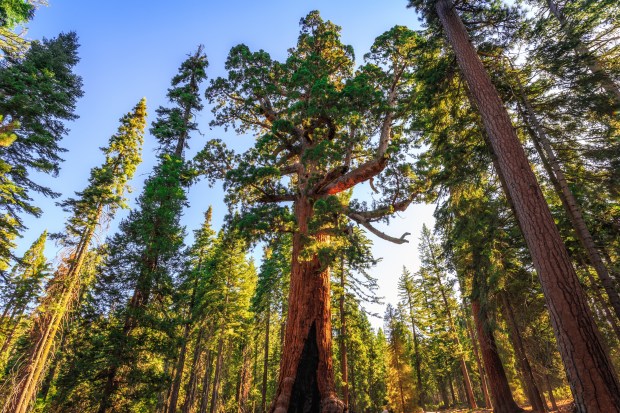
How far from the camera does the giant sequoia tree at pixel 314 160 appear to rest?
24.8ft

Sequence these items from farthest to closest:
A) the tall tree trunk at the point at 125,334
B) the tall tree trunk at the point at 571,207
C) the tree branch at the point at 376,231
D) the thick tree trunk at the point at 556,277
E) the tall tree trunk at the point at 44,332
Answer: the tall tree trunk at the point at 125,334 < the tall tree trunk at the point at 44,332 < the tree branch at the point at 376,231 < the tall tree trunk at the point at 571,207 < the thick tree trunk at the point at 556,277

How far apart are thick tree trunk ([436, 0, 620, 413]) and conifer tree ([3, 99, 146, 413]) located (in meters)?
14.1

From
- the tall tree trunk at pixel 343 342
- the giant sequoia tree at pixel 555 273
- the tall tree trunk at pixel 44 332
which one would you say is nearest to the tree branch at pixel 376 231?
the giant sequoia tree at pixel 555 273

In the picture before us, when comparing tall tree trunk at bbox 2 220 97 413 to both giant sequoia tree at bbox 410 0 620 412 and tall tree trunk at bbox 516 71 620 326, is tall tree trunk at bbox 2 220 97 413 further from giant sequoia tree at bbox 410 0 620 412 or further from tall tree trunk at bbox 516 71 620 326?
tall tree trunk at bbox 516 71 620 326

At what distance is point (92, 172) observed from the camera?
43.0 feet

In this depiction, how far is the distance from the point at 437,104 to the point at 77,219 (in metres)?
14.9

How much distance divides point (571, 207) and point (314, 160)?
23.3ft

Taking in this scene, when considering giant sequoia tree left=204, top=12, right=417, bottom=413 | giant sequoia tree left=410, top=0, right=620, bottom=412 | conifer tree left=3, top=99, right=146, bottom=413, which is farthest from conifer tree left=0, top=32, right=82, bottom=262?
giant sequoia tree left=410, top=0, right=620, bottom=412

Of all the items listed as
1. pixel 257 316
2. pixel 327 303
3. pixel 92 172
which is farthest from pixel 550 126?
pixel 257 316

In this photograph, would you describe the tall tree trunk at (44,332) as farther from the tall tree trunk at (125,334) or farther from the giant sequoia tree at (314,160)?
the giant sequoia tree at (314,160)

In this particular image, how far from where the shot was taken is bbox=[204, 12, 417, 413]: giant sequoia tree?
757 cm

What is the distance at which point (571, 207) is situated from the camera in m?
7.38

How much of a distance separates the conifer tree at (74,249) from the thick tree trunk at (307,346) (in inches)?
332

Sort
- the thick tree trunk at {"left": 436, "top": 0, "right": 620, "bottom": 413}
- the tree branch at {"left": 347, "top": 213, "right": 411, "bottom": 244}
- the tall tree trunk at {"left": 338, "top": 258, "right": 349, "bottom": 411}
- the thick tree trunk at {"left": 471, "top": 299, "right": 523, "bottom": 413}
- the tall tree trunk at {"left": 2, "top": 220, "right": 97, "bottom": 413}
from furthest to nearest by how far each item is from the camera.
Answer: the tall tree trunk at {"left": 338, "top": 258, "right": 349, "bottom": 411}
the thick tree trunk at {"left": 471, "top": 299, "right": 523, "bottom": 413}
the tall tree trunk at {"left": 2, "top": 220, "right": 97, "bottom": 413}
the tree branch at {"left": 347, "top": 213, "right": 411, "bottom": 244}
the thick tree trunk at {"left": 436, "top": 0, "right": 620, "bottom": 413}
